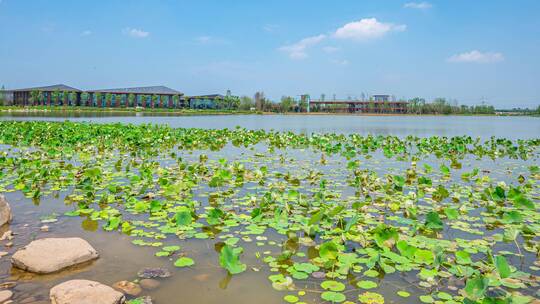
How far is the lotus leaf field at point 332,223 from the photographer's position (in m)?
2.75

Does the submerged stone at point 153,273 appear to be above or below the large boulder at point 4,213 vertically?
below

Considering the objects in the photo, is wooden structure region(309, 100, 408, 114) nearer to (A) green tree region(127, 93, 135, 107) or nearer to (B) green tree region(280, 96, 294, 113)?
(B) green tree region(280, 96, 294, 113)

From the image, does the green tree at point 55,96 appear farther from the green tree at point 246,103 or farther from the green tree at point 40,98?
the green tree at point 246,103

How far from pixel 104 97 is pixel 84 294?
92.2 m

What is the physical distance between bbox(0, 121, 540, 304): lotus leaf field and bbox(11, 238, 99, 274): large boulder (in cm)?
42

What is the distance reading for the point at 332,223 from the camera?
3996 mm

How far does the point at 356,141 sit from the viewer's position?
13078 millimetres

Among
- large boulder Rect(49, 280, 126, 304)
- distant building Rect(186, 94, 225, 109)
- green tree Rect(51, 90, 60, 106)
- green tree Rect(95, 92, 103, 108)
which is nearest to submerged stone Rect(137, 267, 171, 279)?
large boulder Rect(49, 280, 126, 304)

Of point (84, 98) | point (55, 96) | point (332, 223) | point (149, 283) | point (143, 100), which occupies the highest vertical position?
point (55, 96)

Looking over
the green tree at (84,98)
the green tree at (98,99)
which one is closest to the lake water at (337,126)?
the green tree at (98,99)

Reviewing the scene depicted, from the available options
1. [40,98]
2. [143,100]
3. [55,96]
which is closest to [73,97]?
[55,96]

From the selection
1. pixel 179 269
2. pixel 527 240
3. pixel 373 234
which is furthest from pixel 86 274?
pixel 527 240

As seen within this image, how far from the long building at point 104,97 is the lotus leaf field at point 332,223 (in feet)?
272

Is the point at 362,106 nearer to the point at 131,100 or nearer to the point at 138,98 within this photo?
the point at 138,98
